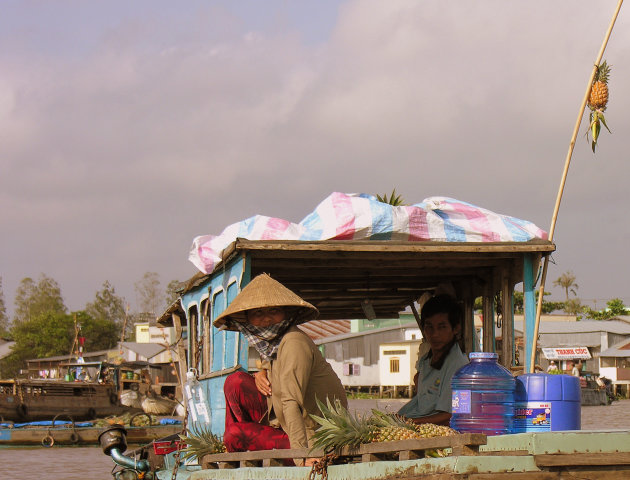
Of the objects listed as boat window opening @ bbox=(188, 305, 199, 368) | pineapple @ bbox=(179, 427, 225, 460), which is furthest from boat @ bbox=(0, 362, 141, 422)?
pineapple @ bbox=(179, 427, 225, 460)

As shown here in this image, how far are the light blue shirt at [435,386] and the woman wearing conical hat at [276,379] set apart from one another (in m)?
1.18

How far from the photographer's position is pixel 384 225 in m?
6.36

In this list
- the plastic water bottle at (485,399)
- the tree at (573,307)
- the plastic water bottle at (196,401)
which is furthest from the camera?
the tree at (573,307)

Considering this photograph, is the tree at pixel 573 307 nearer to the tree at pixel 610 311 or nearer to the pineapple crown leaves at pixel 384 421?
the tree at pixel 610 311

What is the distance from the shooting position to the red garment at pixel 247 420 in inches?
189

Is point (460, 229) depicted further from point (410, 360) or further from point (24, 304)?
point (24, 304)

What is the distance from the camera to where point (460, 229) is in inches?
257

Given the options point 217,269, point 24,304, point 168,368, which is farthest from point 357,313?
point 24,304

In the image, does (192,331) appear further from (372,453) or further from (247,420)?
(372,453)

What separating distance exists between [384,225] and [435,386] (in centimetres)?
128

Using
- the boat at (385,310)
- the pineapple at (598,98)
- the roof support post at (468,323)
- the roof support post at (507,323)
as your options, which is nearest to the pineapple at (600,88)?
the pineapple at (598,98)

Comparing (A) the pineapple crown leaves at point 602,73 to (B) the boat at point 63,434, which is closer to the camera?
(A) the pineapple crown leaves at point 602,73

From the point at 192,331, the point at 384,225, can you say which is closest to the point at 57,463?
the point at 192,331

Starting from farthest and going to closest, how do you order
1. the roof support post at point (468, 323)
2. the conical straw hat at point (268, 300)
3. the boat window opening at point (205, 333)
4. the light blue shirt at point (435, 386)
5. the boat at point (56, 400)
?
the boat at point (56, 400) < the roof support post at point (468, 323) < the boat window opening at point (205, 333) < the light blue shirt at point (435, 386) < the conical straw hat at point (268, 300)
